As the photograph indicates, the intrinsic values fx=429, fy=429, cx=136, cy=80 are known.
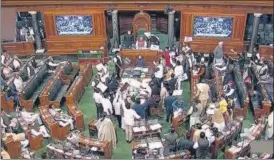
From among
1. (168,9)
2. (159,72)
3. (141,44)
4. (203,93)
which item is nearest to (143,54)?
→ (141,44)

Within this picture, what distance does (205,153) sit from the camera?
9.99 metres

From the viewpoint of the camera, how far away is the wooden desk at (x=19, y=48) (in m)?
15.5

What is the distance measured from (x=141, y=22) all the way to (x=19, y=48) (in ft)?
14.9

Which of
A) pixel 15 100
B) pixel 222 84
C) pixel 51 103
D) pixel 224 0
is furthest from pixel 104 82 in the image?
pixel 224 0

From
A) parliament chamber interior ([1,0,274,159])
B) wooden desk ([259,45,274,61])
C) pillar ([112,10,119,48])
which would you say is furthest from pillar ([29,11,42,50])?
wooden desk ([259,45,274,61])

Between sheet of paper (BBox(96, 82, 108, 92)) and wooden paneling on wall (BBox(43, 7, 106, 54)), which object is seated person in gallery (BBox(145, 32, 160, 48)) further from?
sheet of paper (BBox(96, 82, 108, 92))

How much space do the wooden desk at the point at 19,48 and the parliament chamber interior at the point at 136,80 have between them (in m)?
0.04

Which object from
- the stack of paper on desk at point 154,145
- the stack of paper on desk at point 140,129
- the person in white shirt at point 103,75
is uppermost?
the person in white shirt at point 103,75

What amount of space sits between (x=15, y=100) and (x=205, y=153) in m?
5.71

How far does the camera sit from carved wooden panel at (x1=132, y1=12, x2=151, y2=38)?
1523 centimetres

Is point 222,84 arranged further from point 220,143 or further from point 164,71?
point 220,143

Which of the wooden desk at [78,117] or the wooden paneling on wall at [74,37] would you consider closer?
the wooden desk at [78,117]

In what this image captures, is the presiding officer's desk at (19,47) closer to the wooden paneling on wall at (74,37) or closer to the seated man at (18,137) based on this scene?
→ the wooden paneling on wall at (74,37)

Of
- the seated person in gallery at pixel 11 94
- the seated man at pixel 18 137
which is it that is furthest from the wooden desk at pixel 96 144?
the seated person in gallery at pixel 11 94
